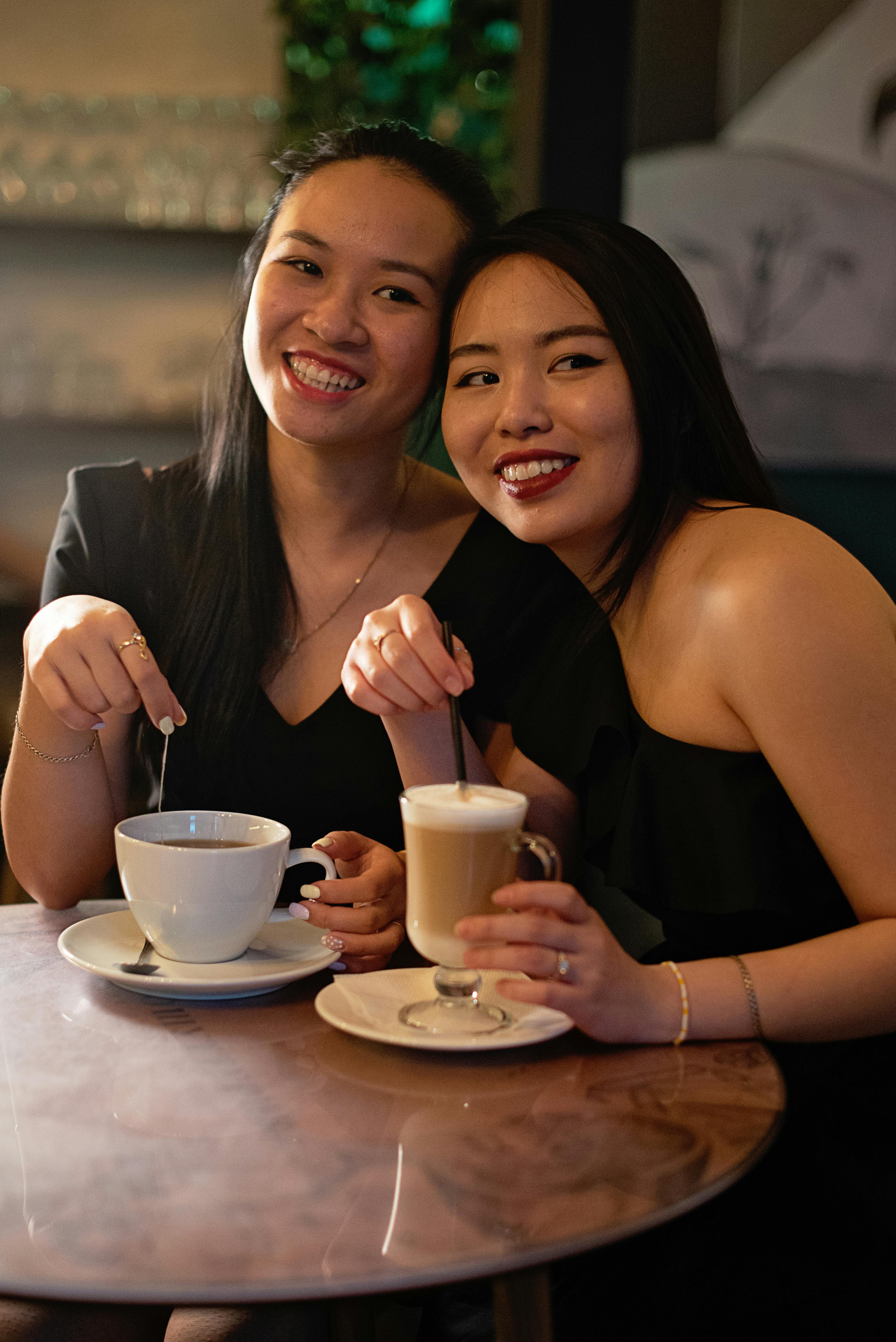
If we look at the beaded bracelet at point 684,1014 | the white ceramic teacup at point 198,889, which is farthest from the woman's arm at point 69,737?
the beaded bracelet at point 684,1014

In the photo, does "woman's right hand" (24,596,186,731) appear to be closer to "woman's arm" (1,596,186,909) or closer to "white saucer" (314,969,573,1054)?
"woman's arm" (1,596,186,909)

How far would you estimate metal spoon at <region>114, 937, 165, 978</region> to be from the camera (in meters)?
1.00

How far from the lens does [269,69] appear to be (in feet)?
12.8

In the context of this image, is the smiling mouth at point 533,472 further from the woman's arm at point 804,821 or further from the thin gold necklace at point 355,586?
the thin gold necklace at point 355,586

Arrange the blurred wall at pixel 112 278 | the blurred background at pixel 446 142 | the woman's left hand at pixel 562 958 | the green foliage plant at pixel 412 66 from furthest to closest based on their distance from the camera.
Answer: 1. the blurred wall at pixel 112 278
2. the green foliage plant at pixel 412 66
3. the blurred background at pixel 446 142
4. the woman's left hand at pixel 562 958

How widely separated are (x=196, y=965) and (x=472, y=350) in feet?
2.38

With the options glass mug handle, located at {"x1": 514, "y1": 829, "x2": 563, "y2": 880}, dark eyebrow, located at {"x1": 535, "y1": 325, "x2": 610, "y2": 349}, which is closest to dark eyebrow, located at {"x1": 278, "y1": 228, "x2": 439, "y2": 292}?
dark eyebrow, located at {"x1": 535, "y1": 325, "x2": 610, "y2": 349}

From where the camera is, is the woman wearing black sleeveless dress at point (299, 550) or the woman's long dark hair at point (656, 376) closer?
the woman's long dark hair at point (656, 376)

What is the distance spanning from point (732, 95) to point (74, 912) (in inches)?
110

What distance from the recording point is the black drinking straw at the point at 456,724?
982mm

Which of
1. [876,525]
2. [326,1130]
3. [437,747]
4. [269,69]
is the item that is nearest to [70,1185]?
[326,1130]

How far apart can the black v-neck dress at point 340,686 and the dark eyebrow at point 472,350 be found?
0.35 metres

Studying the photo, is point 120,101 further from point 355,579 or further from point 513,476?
point 513,476

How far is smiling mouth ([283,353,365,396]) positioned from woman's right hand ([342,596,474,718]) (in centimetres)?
47
